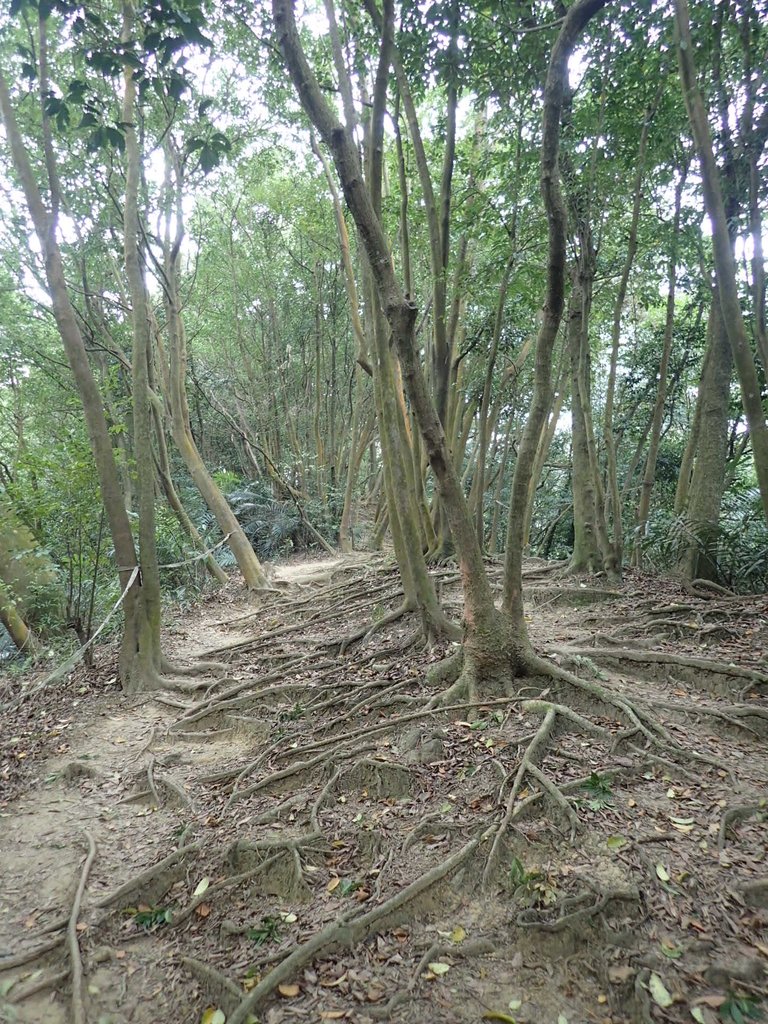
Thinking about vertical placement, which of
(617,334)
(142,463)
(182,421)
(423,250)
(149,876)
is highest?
(423,250)

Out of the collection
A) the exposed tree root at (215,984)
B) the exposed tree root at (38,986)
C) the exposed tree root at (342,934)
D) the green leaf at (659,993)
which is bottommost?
the exposed tree root at (38,986)

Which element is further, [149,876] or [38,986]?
[149,876]

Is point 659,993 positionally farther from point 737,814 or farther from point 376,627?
point 376,627

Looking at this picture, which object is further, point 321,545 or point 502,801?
point 321,545

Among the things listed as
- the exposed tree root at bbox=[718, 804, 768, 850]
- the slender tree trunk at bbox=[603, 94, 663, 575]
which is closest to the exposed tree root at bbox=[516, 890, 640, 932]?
the exposed tree root at bbox=[718, 804, 768, 850]

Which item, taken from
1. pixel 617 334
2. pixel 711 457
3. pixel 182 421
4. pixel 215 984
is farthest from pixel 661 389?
pixel 182 421

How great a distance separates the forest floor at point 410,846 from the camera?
252 cm

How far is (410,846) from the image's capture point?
3.34 meters

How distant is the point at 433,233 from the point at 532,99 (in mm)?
1625

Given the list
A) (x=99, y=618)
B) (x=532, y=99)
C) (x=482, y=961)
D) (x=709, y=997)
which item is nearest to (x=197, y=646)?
(x=99, y=618)

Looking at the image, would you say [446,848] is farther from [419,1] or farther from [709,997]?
[419,1]

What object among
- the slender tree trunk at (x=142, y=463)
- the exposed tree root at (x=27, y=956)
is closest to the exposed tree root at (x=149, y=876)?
the exposed tree root at (x=27, y=956)

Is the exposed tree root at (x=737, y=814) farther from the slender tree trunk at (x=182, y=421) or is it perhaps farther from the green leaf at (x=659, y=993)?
the slender tree trunk at (x=182, y=421)

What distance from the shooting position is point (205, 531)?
48.4 feet
